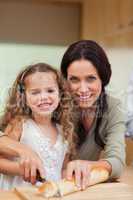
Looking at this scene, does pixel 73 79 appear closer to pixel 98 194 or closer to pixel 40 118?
pixel 40 118

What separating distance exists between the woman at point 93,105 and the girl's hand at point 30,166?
110 mm

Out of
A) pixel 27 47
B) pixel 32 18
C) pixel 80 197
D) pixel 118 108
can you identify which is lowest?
pixel 80 197

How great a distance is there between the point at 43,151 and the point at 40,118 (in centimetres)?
6

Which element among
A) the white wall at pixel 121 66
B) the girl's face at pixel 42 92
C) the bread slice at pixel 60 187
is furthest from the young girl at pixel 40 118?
the white wall at pixel 121 66

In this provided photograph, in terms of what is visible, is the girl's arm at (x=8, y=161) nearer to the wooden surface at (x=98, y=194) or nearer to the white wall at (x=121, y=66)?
the wooden surface at (x=98, y=194)

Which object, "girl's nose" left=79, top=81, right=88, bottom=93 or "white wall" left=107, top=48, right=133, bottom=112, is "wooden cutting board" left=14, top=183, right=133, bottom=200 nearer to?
"girl's nose" left=79, top=81, right=88, bottom=93

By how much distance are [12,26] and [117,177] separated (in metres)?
1.39

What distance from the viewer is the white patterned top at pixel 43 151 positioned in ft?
2.31

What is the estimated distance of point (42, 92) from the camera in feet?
2.22

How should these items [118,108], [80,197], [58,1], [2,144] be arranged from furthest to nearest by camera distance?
[58,1] < [118,108] < [2,144] < [80,197]

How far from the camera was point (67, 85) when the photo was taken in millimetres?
719

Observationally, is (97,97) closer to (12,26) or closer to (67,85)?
(67,85)

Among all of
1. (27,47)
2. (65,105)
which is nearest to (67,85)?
(65,105)

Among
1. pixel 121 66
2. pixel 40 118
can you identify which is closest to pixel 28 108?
pixel 40 118
